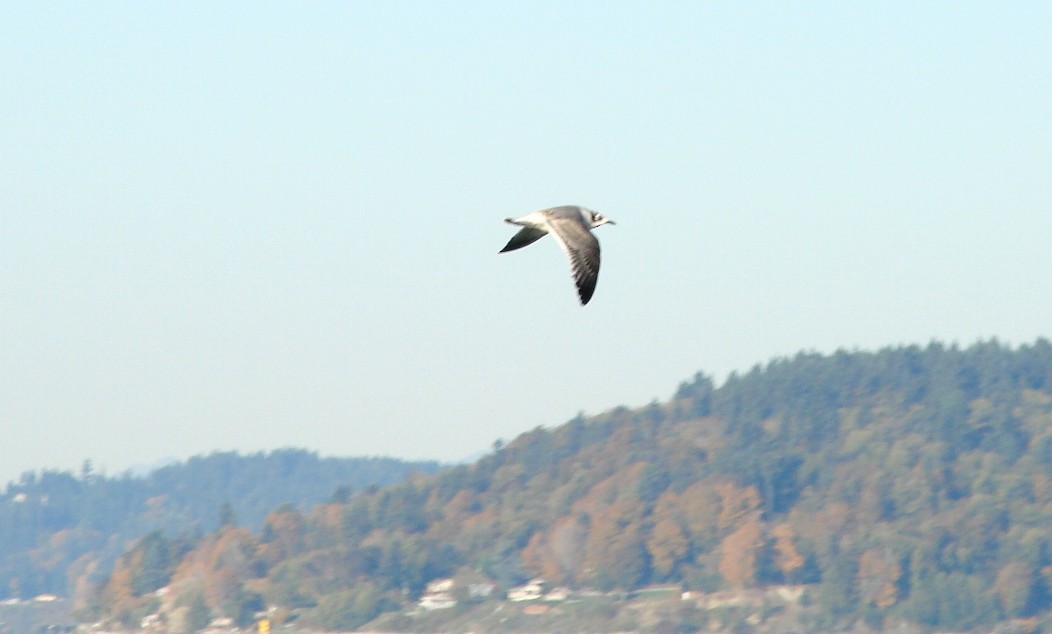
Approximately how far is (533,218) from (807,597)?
16668cm

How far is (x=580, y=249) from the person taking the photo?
27.2 meters

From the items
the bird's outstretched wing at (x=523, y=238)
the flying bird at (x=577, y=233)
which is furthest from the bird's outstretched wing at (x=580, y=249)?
the bird's outstretched wing at (x=523, y=238)

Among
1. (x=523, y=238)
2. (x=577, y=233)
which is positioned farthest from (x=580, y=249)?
(x=523, y=238)

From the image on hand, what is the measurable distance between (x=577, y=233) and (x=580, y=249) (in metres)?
0.30

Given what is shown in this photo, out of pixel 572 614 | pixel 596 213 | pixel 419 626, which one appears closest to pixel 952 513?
pixel 572 614

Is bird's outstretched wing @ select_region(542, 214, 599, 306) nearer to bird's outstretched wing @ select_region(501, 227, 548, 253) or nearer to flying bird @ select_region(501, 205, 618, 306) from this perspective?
flying bird @ select_region(501, 205, 618, 306)

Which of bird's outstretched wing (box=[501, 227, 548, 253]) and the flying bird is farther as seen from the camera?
bird's outstretched wing (box=[501, 227, 548, 253])

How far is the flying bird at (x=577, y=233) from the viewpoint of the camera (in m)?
27.0

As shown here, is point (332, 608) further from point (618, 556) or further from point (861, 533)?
point (861, 533)

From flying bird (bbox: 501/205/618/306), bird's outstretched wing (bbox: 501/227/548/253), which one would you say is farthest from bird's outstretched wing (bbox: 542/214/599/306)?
bird's outstretched wing (bbox: 501/227/548/253)

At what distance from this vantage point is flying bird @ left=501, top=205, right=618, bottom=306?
27.0 metres

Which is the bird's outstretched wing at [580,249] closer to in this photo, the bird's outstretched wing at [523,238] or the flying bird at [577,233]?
Answer: the flying bird at [577,233]

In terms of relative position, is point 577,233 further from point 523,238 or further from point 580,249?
point 523,238

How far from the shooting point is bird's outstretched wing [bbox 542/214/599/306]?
88.2 feet
